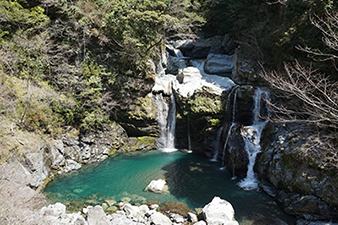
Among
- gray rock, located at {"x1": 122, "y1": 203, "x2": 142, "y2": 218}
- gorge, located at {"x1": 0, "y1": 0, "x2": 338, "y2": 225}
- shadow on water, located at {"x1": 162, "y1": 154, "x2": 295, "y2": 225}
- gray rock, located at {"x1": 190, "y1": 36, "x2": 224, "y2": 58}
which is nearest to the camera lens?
gorge, located at {"x1": 0, "y1": 0, "x2": 338, "y2": 225}

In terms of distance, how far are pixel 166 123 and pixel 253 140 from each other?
5958 millimetres

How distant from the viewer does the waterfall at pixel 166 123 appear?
13945 mm

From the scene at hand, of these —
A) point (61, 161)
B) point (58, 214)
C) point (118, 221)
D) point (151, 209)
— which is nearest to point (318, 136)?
point (151, 209)

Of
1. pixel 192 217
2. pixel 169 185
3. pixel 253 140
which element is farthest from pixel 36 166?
pixel 253 140

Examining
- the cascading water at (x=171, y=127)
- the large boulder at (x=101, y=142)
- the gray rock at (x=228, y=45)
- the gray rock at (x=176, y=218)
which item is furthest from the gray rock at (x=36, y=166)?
the gray rock at (x=228, y=45)

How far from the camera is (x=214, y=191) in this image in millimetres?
8859

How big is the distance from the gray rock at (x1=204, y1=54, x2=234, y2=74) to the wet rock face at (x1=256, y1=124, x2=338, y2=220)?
28.2 ft

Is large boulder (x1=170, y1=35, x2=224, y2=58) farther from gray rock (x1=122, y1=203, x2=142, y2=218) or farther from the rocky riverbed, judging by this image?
gray rock (x1=122, y1=203, x2=142, y2=218)

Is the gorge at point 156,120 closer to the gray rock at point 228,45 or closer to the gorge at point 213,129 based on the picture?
the gorge at point 213,129

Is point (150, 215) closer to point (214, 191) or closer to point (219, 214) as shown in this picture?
point (219, 214)

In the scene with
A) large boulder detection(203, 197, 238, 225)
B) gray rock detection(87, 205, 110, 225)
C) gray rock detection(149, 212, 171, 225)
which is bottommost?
gray rock detection(149, 212, 171, 225)

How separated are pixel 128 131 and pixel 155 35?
22.1 ft

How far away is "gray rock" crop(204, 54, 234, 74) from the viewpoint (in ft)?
56.0

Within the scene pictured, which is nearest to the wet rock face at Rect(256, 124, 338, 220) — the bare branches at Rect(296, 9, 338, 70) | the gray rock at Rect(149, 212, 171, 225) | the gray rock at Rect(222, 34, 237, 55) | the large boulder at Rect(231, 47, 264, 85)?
the bare branches at Rect(296, 9, 338, 70)
